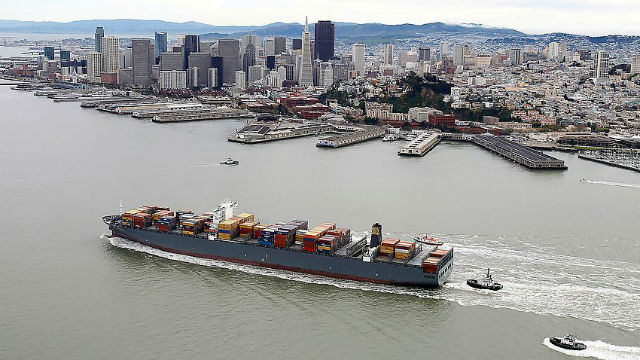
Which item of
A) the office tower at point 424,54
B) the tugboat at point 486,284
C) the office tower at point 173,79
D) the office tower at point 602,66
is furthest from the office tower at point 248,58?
the tugboat at point 486,284

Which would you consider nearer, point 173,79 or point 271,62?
point 173,79

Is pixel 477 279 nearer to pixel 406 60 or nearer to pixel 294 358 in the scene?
pixel 294 358

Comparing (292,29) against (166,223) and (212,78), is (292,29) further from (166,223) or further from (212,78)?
(166,223)

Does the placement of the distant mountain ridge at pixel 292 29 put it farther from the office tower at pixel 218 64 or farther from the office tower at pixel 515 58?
the office tower at pixel 218 64

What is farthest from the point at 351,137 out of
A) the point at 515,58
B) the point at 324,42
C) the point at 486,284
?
the point at 515,58

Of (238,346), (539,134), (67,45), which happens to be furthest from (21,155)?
(67,45)

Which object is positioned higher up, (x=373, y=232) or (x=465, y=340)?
(x=373, y=232)

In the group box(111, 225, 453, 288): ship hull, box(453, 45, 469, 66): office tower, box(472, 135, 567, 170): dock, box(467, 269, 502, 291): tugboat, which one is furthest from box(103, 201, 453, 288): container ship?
box(453, 45, 469, 66): office tower
